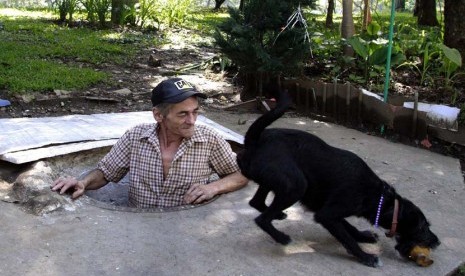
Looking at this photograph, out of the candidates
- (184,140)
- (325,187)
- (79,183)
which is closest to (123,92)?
(79,183)

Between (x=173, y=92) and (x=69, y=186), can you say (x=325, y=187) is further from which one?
(x=69, y=186)

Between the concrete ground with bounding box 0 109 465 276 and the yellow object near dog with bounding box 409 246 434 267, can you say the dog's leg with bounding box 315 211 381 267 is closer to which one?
the concrete ground with bounding box 0 109 465 276

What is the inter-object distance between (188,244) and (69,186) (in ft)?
3.51

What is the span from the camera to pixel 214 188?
3934 millimetres

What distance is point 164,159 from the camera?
3873mm

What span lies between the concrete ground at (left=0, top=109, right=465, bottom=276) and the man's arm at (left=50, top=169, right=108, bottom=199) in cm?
10

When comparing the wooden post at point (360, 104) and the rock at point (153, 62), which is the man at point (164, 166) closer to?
the wooden post at point (360, 104)

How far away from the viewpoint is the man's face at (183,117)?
3533 millimetres

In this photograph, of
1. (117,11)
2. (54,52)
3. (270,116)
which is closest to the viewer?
(270,116)

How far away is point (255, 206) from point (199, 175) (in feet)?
2.08

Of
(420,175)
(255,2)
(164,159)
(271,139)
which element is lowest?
(420,175)

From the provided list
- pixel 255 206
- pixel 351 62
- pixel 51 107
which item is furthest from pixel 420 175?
pixel 51 107

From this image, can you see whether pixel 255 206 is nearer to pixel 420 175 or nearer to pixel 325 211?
pixel 325 211

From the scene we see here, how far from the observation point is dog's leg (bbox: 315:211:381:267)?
10.2 feet
